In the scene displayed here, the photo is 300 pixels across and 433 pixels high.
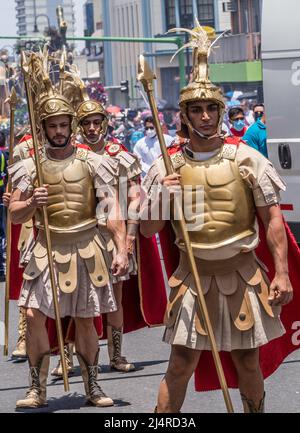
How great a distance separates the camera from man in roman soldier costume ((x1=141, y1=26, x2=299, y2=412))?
6230mm

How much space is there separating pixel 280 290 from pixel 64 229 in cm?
187

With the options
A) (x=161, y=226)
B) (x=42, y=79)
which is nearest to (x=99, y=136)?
(x=42, y=79)

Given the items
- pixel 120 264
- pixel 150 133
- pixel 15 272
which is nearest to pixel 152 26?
pixel 150 133

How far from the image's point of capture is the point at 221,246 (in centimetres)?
623

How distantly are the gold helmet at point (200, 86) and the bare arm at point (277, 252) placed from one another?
448mm

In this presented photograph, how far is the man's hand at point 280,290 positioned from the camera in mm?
6125

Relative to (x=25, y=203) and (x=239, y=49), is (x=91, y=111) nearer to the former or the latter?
(x=25, y=203)

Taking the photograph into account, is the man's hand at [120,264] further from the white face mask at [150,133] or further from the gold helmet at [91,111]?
the white face mask at [150,133]

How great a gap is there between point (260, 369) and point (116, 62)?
8863 centimetres

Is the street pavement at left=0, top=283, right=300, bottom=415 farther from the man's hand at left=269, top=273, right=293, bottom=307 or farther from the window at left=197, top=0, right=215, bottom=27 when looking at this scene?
the window at left=197, top=0, right=215, bottom=27

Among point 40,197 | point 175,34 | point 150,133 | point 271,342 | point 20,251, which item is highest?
point 40,197

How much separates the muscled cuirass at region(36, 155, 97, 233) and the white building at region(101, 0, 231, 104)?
188 ft

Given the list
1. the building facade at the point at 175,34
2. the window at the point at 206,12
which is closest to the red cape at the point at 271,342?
the building facade at the point at 175,34
